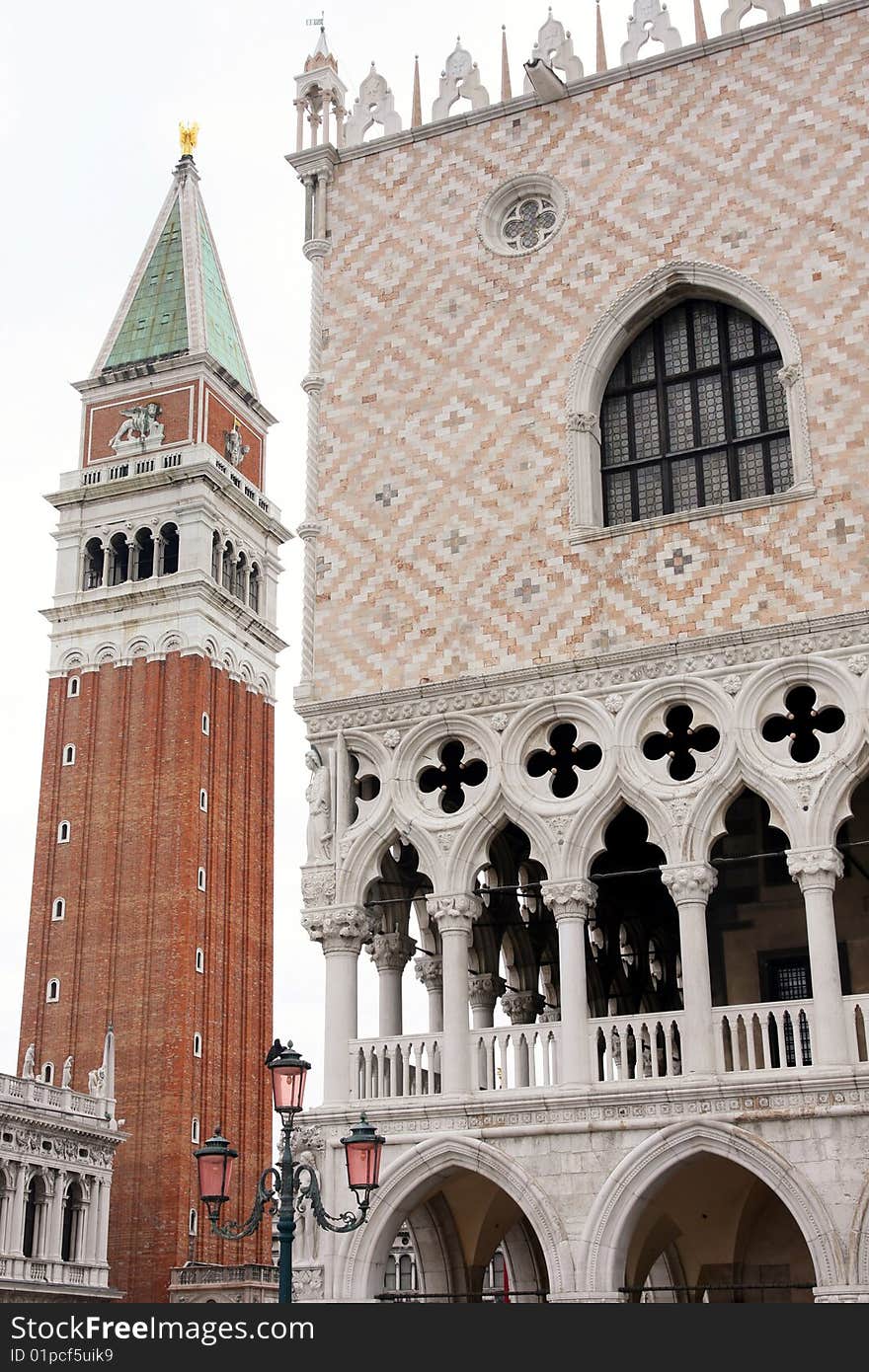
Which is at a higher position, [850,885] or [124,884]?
[124,884]

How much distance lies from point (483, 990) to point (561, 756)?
5647 mm

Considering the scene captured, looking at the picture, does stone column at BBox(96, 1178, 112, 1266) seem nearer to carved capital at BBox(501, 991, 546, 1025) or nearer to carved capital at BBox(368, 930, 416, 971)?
carved capital at BBox(501, 991, 546, 1025)

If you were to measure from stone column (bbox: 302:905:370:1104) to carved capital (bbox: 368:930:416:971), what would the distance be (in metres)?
1.35

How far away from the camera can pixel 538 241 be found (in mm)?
22547

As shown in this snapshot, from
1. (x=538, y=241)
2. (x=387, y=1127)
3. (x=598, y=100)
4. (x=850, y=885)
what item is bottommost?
(x=387, y=1127)

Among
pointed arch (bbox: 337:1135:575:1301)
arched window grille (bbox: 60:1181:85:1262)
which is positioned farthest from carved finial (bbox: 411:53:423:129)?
arched window grille (bbox: 60:1181:85:1262)

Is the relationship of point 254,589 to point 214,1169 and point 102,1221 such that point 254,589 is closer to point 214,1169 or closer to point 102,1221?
point 102,1221

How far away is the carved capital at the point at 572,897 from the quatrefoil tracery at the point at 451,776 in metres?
1.83

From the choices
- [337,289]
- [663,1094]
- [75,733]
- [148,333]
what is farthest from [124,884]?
[663,1094]

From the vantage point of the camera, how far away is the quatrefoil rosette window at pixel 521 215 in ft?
74.0

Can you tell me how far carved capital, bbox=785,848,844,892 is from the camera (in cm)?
1864

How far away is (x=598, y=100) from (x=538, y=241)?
2.01 meters

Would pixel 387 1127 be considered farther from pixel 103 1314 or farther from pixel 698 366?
pixel 698 366

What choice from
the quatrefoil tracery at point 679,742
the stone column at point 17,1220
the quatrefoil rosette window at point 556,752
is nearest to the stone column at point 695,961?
the quatrefoil tracery at point 679,742
